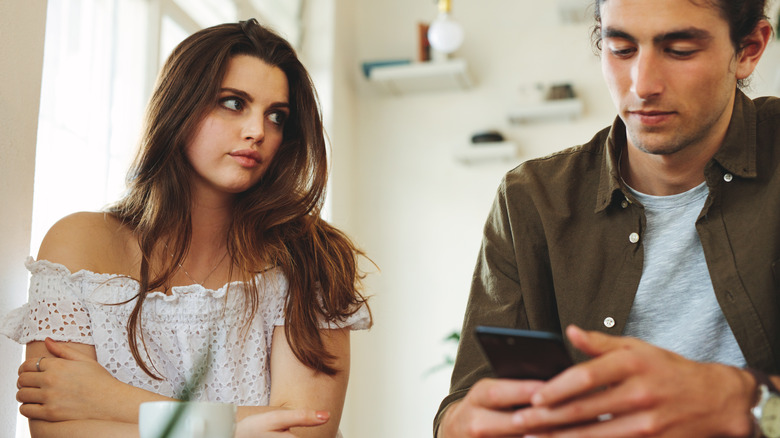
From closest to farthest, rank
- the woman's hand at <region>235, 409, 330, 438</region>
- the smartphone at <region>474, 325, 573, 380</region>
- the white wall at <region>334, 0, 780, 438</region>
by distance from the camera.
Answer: the smartphone at <region>474, 325, 573, 380</region>, the woman's hand at <region>235, 409, 330, 438</region>, the white wall at <region>334, 0, 780, 438</region>

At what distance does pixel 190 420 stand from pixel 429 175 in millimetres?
3149

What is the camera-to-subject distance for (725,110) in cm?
133

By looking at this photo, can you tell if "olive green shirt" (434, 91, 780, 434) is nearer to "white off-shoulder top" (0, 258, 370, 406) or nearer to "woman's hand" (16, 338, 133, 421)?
"white off-shoulder top" (0, 258, 370, 406)

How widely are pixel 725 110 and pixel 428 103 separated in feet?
8.82

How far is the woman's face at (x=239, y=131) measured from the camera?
163cm

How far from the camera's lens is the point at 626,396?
2.59 ft

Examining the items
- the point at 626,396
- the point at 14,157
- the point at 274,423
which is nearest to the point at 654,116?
the point at 626,396

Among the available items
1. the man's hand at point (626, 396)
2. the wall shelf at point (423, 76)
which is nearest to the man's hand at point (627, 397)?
the man's hand at point (626, 396)

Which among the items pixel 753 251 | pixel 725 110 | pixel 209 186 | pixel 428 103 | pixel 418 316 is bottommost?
pixel 418 316

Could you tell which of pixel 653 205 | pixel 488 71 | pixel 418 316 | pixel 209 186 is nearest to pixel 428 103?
pixel 488 71

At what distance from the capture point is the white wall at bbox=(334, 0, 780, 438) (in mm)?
3736

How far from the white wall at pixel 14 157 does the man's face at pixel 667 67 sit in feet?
3.75

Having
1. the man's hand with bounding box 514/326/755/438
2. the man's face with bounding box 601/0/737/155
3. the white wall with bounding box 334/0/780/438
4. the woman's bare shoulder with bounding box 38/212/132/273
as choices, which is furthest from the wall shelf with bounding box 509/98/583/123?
the man's hand with bounding box 514/326/755/438

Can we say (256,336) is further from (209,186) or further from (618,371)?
(618,371)
